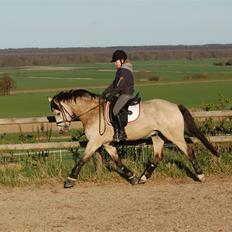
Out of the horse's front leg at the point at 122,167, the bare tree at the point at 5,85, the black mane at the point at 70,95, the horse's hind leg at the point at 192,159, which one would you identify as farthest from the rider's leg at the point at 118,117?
the bare tree at the point at 5,85

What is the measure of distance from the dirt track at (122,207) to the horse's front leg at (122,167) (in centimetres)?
14

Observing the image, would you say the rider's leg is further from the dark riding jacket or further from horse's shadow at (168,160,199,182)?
horse's shadow at (168,160,199,182)

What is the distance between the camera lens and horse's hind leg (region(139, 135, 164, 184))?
1106 cm

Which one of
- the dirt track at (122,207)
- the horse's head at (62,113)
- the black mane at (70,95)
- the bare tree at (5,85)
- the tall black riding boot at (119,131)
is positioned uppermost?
the black mane at (70,95)

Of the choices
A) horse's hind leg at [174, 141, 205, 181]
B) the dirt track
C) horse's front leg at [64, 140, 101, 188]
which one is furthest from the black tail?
horse's front leg at [64, 140, 101, 188]

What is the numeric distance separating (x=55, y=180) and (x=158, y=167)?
179 cm

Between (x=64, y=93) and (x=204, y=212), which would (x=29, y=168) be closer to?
(x=64, y=93)

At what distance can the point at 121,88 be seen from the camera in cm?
1073

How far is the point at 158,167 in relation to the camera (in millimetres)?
11539

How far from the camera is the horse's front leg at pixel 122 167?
10.9 metres

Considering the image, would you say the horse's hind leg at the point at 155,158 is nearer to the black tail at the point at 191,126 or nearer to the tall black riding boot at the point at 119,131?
the black tail at the point at 191,126

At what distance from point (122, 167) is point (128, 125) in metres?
0.70

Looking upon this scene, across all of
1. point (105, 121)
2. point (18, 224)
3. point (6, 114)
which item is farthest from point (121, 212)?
point (6, 114)

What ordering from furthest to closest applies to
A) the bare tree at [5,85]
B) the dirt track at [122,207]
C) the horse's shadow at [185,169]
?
1. the bare tree at [5,85]
2. the horse's shadow at [185,169]
3. the dirt track at [122,207]
